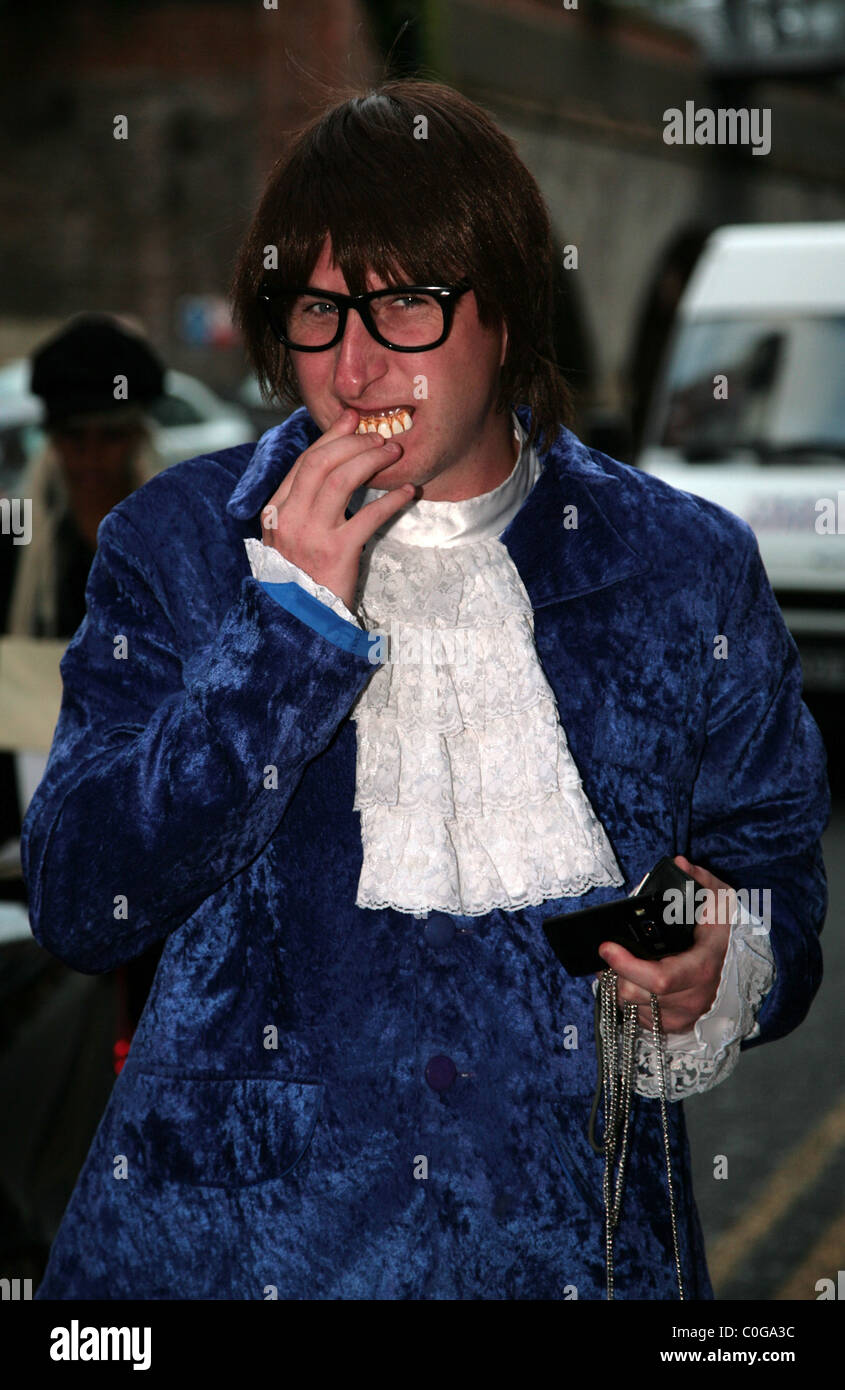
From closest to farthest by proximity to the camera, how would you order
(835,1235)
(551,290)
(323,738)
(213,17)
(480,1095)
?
(323,738), (480,1095), (551,290), (835,1235), (213,17)

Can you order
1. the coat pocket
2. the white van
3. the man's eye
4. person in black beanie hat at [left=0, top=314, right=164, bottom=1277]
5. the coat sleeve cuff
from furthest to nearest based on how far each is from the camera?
the white van → person in black beanie hat at [left=0, top=314, right=164, bottom=1277] → the man's eye → the coat pocket → the coat sleeve cuff

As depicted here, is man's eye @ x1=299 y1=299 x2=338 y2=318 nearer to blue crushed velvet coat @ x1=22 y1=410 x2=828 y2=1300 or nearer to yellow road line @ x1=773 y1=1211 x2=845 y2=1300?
blue crushed velvet coat @ x1=22 y1=410 x2=828 y2=1300

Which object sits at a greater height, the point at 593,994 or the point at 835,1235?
the point at 593,994

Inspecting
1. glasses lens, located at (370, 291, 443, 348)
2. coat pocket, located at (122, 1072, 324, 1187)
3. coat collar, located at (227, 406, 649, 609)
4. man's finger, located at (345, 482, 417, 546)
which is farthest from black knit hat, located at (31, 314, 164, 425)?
coat pocket, located at (122, 1072, 324, 1187)

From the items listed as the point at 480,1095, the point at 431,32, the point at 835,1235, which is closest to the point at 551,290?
the point at 480,1095

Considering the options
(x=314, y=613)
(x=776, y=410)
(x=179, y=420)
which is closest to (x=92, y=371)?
(x=314, y=613)

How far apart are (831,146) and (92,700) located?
2771 centimetres

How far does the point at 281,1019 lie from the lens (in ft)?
6.12

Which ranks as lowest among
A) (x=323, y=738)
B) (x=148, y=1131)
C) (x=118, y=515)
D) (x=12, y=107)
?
(x=148, y=1131)

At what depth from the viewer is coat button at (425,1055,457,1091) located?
6.13 ft

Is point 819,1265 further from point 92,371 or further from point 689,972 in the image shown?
point 92,371

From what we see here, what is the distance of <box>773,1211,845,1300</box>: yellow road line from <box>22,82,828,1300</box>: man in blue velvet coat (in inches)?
87.5

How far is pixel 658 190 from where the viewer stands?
2236 cm

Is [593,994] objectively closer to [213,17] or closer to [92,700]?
[92,700]
